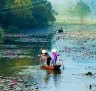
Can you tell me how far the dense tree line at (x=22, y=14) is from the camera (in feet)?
366

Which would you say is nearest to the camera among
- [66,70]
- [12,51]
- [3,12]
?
[66,70]

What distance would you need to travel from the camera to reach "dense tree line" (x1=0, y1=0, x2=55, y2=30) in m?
111

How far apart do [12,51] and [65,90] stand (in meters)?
25.6

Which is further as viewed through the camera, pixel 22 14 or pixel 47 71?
pixel 22 14

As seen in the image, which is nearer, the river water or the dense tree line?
the river water

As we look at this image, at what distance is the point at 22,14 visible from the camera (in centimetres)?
11794

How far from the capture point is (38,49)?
6512 cm

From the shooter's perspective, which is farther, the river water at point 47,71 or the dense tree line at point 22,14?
the dense tree line at point 22,14

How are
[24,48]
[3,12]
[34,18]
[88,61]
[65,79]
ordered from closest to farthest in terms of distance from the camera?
[65,79] → [88,61] → [24,48] → [3,12] → [34,18]

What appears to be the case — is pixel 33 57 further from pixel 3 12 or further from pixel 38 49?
pixel 3 12

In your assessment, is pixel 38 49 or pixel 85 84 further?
pixel 38 49

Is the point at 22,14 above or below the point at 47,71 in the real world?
above

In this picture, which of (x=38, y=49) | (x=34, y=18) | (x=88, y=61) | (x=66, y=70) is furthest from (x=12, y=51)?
(x=34, y=18)

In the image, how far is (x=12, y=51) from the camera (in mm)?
61656
